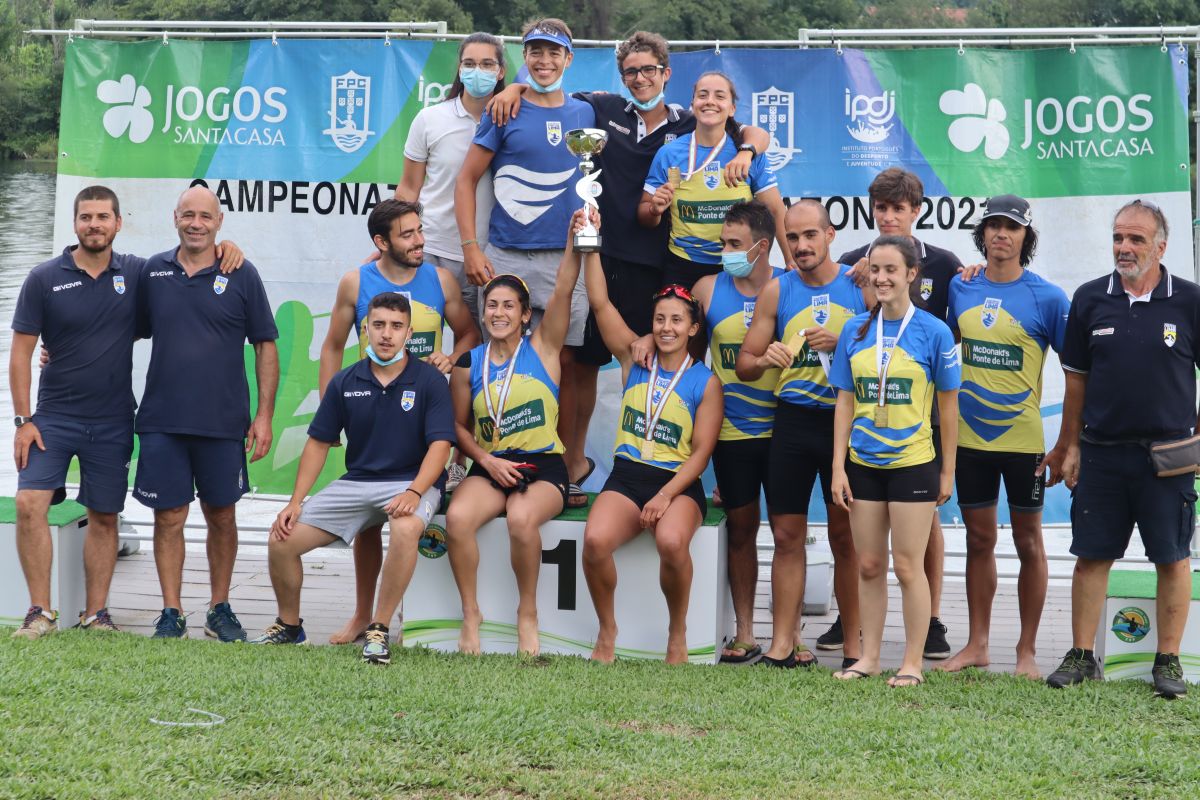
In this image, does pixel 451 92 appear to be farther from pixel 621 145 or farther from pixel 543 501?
pixel 543 501

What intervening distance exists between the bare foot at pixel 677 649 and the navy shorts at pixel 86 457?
2.46 meters

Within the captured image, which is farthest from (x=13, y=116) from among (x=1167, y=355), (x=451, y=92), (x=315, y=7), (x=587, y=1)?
(x=1167, y=355)

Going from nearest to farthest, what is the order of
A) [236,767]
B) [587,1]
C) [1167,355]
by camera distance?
[236,767], [1167,355], [587,1]

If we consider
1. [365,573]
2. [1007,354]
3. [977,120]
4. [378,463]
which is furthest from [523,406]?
[977,120]

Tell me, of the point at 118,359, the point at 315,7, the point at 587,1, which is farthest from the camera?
the point at 315,7

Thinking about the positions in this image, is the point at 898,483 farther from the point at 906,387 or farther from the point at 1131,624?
the point at 1131,624

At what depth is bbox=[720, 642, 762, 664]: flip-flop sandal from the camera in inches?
227

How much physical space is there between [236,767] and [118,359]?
2430 mm

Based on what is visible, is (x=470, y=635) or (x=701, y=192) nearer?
(x=470, y=635)

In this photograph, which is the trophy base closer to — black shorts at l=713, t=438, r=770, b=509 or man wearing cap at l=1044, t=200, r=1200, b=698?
black shorts at l=713, t=438, r=770, b=509

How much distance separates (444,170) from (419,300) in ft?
2.36

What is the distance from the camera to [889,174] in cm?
565

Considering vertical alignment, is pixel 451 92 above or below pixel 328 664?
above

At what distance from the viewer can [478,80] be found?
6289 millimetres
